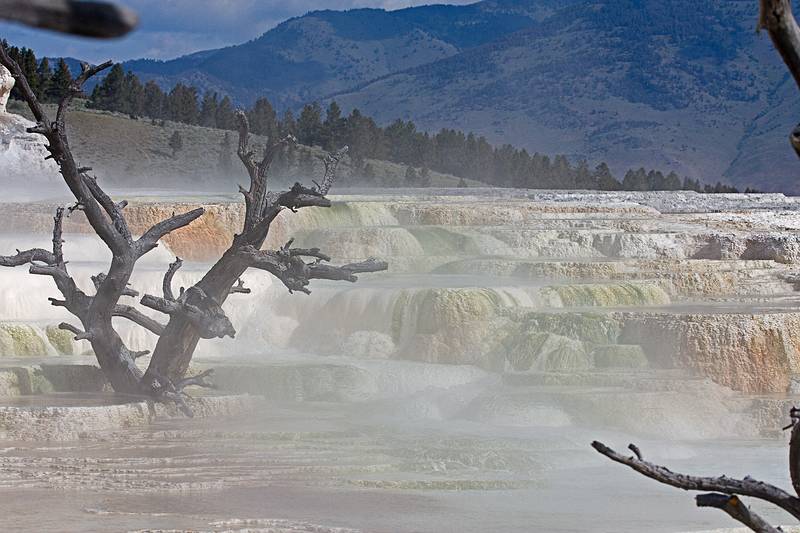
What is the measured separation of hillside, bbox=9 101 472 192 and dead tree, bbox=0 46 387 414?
3913 centimetres

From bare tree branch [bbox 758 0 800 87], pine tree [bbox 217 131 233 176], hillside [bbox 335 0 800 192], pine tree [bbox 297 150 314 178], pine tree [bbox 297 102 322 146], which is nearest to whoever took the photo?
bare tree branch [bbox 758 0 800 87]

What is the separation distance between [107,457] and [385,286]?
7.44 meters

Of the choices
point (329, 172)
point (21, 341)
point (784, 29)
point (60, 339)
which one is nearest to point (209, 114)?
point (60, 339)

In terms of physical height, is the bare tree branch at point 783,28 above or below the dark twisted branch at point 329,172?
above

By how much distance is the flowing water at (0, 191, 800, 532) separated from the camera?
28.0 feet

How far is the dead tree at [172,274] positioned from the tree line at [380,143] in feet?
151

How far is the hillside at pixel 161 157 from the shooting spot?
174 ft

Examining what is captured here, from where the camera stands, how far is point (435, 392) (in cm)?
1335

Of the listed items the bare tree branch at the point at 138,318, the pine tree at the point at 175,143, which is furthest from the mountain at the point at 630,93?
the bare tree branch at the point at 138,318

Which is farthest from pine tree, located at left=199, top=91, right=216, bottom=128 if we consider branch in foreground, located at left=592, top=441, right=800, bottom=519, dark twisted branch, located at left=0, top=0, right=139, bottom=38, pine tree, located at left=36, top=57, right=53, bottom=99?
dark twisted branch, located at left=0, top=0, right=139, bottom=38

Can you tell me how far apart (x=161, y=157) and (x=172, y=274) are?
149 ft

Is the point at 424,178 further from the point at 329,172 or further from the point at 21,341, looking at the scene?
the point at 329,172

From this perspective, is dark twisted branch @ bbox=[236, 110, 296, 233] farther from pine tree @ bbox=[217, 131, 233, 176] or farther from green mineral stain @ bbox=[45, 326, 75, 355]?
pine tree @ bbox=[217, 131, 233, 176]

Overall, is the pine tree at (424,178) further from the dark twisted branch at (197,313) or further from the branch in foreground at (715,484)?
the branch in foreground at (715,484)
